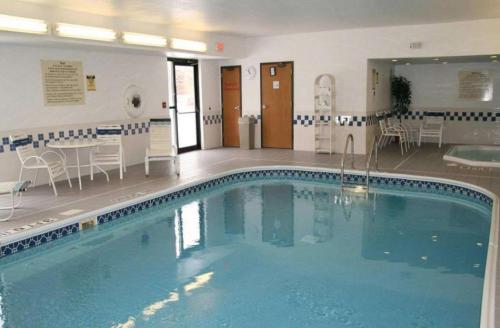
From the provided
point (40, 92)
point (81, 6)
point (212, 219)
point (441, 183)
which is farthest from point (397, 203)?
point (40, 92)

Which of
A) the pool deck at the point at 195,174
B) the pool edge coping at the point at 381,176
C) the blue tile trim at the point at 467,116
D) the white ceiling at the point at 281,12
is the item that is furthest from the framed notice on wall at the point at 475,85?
the pool edge coping at the point at 381,176

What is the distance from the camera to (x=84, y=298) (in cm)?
376

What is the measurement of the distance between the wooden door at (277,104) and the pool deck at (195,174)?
409 millimetres

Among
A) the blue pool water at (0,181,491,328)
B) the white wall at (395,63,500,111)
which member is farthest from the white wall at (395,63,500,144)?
the blue pool water at (0,181,491,328)

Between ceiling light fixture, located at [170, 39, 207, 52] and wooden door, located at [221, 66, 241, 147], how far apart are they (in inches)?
78.5

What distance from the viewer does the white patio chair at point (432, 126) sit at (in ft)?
34.8

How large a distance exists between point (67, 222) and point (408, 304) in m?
3.71

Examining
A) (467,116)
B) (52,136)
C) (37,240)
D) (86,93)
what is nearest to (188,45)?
(86,93)

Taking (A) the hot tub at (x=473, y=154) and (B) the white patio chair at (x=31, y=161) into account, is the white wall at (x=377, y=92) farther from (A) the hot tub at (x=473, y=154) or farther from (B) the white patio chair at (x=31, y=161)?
(B) the white patio chair at (x=31, y=161)

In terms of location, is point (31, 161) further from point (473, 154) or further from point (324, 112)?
point (473, 154)

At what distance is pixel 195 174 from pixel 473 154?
239 inches

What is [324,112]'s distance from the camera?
9.67m

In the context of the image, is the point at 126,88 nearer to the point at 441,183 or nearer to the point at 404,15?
the point at 404,15

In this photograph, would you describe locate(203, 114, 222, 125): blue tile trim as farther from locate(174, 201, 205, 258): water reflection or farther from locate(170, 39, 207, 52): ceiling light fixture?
locate(174, 201, 205, 258): water reflection
